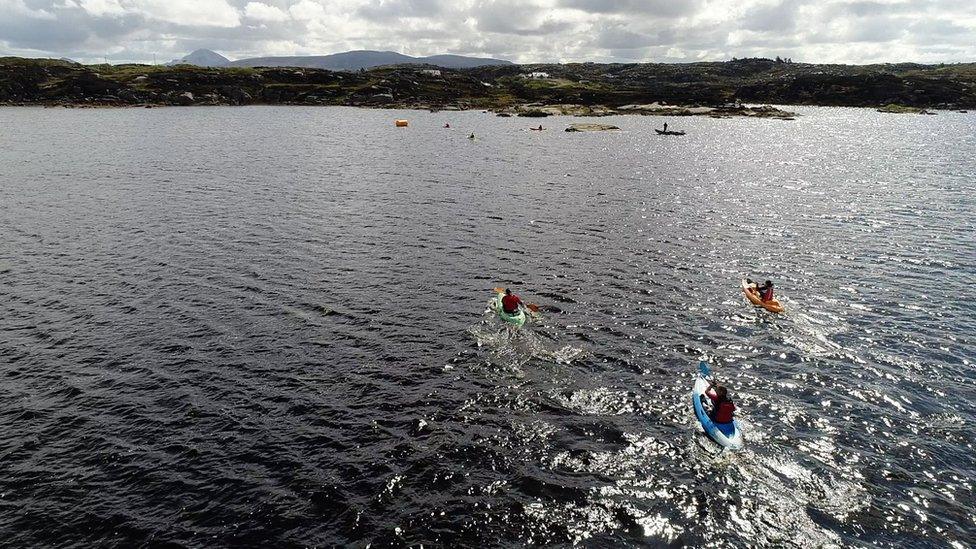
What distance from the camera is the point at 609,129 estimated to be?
16150 centimetres

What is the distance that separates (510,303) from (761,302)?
58.3 feet

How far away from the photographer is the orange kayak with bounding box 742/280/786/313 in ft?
116

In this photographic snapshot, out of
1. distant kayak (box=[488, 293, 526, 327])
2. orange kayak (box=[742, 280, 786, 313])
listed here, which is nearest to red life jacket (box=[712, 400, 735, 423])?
distant kayak (box=[488, 293, 526, 327])

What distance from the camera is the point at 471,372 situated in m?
28.4

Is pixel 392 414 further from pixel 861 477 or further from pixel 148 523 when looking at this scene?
pixel 861 477

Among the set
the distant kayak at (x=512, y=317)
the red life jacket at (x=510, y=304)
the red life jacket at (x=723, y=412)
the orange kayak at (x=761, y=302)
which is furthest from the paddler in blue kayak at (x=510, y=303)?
the orange kayak at (x=761, y=302)

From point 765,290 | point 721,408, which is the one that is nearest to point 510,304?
point 721,408

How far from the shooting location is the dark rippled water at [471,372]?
19266 millimetres

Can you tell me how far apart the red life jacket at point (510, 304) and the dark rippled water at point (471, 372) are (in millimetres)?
1482

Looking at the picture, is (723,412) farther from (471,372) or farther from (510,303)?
(510,303)

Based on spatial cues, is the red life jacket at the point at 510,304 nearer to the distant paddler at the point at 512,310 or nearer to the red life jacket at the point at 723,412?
the distant paddler at the point at 512,310

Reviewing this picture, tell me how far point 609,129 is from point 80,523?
162 m

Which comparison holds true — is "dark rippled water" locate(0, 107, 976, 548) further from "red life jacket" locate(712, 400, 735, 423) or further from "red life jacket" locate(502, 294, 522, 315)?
"red life jacket" locate(712, 400, 735, 423)

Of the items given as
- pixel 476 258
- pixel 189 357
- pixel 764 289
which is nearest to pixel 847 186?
pixel 764 289
